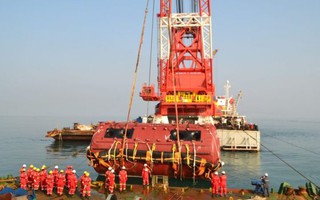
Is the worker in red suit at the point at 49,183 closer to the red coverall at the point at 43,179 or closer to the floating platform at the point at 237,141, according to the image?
the red coverall at the point at 43,179

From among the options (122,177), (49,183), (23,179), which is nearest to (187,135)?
(122,177)

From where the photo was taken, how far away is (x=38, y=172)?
49.5ft

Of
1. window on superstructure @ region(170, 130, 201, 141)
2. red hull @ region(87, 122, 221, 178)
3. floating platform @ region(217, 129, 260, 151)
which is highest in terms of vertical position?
window on superstructure @ region(170, 130, 201, 141)

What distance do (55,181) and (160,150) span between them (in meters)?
5.51

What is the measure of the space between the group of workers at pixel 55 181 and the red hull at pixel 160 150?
293 cm

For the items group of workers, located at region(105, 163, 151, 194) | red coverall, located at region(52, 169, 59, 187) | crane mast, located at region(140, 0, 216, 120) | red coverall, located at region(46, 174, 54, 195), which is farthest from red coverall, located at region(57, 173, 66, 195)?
crane mast, located at region(140, 0, 216, 120)

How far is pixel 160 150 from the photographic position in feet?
56.2

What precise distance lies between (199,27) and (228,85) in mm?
24414

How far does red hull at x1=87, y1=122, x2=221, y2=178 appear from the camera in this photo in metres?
16.8

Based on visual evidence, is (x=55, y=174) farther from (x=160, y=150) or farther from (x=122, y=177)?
(x=160, y=150)

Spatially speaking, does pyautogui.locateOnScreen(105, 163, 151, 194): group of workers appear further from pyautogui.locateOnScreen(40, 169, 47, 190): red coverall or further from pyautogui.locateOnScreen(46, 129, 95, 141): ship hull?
pyautogui.locateOnScreen(46, 129, 95, 141): ship hull

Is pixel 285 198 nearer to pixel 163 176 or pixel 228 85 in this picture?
pixel 163 176

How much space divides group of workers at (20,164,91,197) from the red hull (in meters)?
2.93

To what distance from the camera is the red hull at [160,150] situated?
55.1 ft
